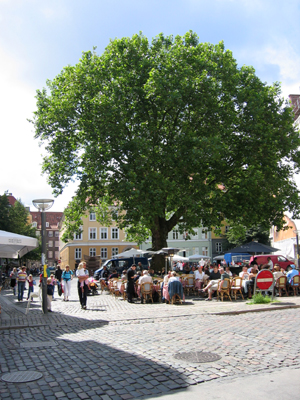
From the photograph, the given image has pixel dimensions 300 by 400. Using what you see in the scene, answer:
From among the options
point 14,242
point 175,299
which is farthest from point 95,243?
point 14,242

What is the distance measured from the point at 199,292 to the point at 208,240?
5011 cm

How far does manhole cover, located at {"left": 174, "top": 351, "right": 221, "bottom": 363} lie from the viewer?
7.00m

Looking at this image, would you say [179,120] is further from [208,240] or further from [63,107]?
[208,240]

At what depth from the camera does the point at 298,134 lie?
2747cm

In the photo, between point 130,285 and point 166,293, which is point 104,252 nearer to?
point 130,285

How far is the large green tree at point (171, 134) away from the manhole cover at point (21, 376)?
16.8 meters

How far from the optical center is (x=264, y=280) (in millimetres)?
16141

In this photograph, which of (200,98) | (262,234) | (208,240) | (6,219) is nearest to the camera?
(200,98)

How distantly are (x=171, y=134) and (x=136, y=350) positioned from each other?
66.0ft

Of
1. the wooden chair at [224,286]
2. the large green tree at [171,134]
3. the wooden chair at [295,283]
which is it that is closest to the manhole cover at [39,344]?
the wooden chair at [224,286]

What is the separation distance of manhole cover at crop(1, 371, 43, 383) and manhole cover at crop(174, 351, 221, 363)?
7.69 feet

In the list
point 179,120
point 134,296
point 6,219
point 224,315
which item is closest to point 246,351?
point 224,315

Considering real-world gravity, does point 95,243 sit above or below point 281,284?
above

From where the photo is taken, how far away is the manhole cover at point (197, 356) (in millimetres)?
7000
